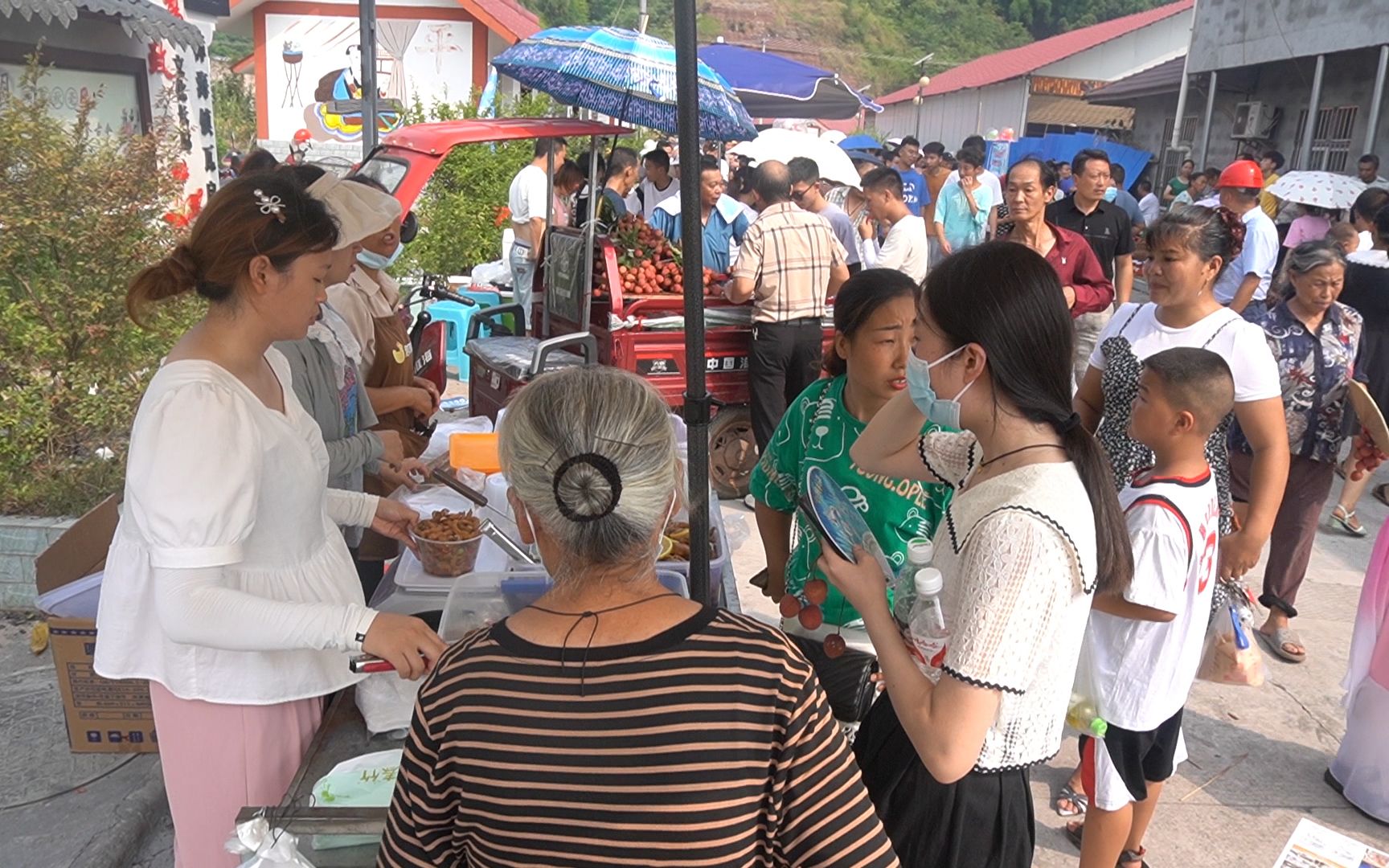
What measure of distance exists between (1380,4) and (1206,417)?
14919 millimetres

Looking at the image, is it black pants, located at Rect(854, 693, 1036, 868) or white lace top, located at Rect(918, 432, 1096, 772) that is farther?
black pants, located at Rect(854, 693, 1036, 868)

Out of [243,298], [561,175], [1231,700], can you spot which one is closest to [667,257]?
[561,175]

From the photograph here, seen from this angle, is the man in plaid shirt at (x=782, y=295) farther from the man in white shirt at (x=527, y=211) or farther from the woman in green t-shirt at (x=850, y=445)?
the woman in green t-shirt at (x=850, y=445)

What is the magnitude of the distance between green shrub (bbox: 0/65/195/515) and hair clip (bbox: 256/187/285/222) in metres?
2.63

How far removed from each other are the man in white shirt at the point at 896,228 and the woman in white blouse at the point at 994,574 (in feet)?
17.3

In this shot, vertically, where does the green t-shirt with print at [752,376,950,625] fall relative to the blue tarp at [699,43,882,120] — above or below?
below

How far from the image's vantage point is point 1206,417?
244 centimetres

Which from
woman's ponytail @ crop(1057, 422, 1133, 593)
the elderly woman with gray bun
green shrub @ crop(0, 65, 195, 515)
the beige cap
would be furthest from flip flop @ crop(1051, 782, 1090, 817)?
green shrub @ crop(0, 65, 195, 515)

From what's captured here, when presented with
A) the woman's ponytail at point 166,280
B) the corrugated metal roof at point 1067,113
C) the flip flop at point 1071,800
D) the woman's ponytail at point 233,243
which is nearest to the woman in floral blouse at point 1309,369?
the flip flop at point 1071,800

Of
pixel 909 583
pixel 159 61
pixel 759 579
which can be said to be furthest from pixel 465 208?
pixel 909 583

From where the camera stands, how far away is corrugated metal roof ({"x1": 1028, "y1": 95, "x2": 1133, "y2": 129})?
30438mm

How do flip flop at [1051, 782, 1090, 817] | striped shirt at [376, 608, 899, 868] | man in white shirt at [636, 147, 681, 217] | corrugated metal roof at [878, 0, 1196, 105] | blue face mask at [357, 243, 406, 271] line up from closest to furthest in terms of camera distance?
striped shirt at [376, 608, 899, 868] < flip flop at [1051, 782, 1090, 817] < blue face mask at [357, 243, 406, 271] < man in white shirt at [636, 147, 681, 217] < corrugated metal roof at [878, 0, 1196, 105]

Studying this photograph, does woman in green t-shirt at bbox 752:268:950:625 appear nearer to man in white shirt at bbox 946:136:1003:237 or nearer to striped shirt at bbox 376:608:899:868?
striped shirt at bbox 376:608:899:868

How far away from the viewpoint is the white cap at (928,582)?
155cm
